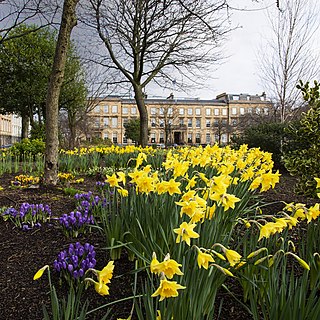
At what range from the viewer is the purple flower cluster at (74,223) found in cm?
282

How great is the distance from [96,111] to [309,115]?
6202 cm

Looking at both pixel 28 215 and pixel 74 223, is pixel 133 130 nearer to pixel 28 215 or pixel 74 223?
pixel 28 215

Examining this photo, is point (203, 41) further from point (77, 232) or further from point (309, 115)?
point (77, 232)

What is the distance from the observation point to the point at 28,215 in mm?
3158

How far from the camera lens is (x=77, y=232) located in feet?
9.34

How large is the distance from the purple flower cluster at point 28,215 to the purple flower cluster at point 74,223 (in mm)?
362

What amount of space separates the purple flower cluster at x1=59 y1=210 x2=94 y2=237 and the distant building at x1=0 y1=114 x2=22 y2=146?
4535 cm

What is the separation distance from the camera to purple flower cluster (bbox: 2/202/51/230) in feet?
10.2

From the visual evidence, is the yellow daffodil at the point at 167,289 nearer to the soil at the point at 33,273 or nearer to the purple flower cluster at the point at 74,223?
the soil at the point at 33,273

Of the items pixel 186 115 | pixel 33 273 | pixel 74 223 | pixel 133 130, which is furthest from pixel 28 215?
pixel 186 115

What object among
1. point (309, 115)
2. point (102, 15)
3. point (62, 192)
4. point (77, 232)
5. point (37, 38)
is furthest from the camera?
point (37, 38)

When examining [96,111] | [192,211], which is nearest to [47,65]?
[192,211]

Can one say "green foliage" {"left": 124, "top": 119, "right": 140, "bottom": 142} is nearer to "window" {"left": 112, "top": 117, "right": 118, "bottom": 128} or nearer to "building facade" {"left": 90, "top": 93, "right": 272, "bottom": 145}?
"building facade" {"left": 90, "top": 93, "right": 272, "bottom": 145}

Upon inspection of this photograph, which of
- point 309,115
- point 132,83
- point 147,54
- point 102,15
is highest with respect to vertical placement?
point 102,15
